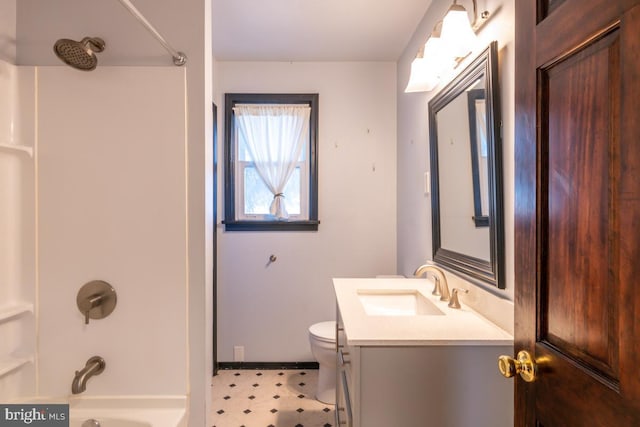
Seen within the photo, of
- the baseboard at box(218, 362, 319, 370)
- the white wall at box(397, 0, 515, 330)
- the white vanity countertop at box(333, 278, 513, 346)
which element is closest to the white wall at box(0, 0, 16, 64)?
the white vanity countertop at box(333, 278, 513, 346)

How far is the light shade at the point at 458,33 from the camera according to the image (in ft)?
4.73

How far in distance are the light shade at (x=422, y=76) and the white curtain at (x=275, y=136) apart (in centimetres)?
112

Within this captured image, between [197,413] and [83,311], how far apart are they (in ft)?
2.04

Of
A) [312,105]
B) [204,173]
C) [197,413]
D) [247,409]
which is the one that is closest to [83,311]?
[197,413]

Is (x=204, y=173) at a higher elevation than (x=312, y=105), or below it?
below

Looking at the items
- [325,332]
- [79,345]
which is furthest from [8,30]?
[325,332]

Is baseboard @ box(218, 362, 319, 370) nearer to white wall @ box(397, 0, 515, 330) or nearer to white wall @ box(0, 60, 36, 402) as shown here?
white wall @ box(397, 0, 515, 330)

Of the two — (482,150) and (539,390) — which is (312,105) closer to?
(482,150)

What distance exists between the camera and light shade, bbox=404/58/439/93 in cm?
176

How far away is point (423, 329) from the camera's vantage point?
1.24 m

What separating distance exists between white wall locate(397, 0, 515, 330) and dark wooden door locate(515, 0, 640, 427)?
40 centimetres

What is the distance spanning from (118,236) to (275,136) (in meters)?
1.65

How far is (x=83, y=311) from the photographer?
1402mm

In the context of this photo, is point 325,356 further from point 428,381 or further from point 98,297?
point 98,297
